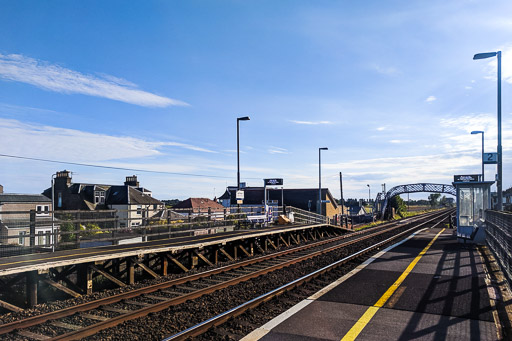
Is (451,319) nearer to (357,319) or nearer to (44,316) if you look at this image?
(357,319)

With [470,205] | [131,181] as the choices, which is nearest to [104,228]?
[470,205]

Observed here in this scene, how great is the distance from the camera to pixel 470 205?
19.5m

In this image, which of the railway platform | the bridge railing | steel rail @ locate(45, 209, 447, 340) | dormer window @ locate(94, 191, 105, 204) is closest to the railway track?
steel rail @ locate(45, 209, 447, 340)

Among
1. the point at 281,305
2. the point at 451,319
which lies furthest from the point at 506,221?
the point at 281,305

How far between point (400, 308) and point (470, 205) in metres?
14.3

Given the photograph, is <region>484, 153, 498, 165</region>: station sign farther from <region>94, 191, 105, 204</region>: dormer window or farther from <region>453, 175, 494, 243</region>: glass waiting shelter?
<region>94, 191, 105, 204</region>: dormer window

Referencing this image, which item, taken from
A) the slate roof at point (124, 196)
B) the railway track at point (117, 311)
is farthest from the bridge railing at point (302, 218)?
the slate roof at point (124, 196)

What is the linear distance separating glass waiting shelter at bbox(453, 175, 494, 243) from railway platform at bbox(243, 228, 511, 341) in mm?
7260

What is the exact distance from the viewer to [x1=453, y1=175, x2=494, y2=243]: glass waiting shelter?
18625 millimetres

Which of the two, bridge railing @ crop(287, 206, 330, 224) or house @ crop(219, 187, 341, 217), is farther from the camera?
house @ crop(219, 187, 341, 217)

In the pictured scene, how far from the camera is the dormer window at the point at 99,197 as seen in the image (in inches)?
2146

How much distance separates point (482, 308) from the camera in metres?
7.55

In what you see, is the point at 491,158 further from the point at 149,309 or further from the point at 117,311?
the point at 117,311

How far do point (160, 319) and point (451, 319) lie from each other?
205 inches
